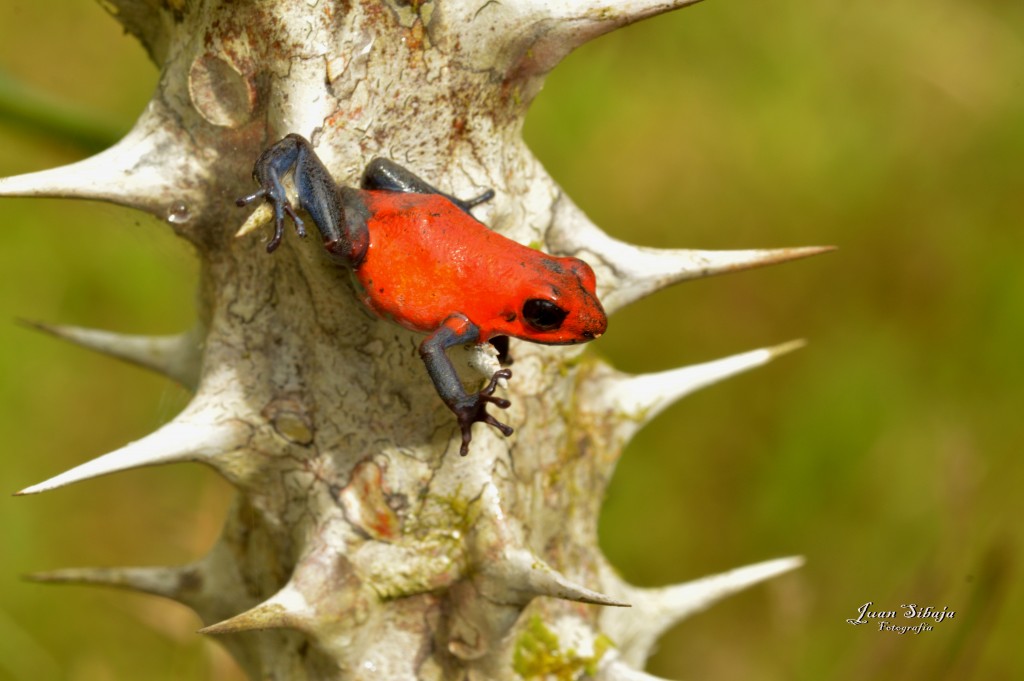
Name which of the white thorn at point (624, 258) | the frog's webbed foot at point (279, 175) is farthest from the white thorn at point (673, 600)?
the frog's webbed foot at point (279, 175)

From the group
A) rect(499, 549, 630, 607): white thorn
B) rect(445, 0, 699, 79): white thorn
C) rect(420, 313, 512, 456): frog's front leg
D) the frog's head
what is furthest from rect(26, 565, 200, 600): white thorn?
rect(445, 0, 699, 79): white thorn

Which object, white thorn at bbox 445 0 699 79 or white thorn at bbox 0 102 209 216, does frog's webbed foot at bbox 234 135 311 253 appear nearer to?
white thorn at bbox 0 102 209 216

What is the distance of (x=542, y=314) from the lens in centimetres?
187

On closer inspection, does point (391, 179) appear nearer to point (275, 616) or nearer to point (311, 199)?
point (311, 199)

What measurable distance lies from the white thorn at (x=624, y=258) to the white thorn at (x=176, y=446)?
0.74 meters

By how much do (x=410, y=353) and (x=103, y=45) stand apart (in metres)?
4.37

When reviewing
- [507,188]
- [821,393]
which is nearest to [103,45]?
[821,393]

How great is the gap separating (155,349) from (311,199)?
0.97m

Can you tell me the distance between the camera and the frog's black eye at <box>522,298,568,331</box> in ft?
6.10

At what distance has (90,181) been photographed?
6.27 feet

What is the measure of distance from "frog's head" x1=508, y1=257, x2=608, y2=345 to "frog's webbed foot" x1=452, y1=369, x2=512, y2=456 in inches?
3.7

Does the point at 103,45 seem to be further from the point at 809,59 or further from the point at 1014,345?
the point at 1014,345

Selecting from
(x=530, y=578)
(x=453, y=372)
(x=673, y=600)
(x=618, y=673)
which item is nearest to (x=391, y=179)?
(x=453, y=372)

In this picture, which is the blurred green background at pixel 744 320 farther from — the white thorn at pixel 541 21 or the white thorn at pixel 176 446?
the white thorn at pixel 541 21
